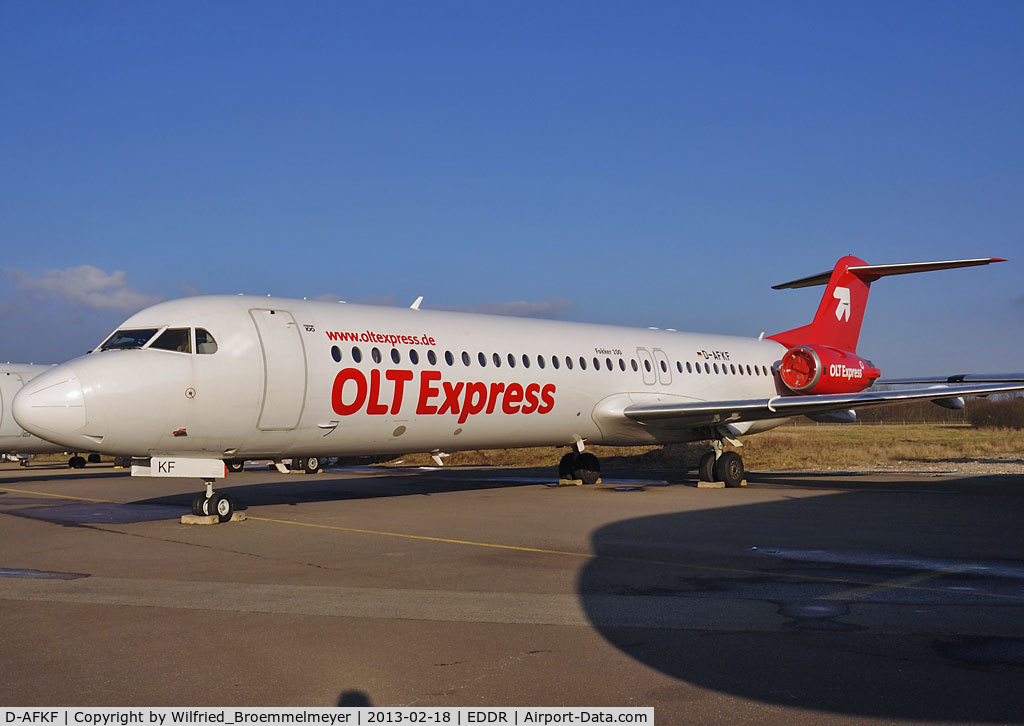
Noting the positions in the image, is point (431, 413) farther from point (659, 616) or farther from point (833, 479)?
point (833, 479)

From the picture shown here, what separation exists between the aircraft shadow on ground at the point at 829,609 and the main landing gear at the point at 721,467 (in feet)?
24.8

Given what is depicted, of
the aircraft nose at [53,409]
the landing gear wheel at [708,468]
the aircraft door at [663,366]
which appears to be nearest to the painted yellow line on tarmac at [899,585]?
the aircraft nose at [53,409]

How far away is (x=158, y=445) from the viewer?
43.7ft

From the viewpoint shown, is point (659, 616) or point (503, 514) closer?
point (659, 616)

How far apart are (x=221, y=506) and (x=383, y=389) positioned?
3.20 m

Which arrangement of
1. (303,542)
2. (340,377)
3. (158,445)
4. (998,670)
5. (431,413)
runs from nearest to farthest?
1. (998,670)
2. (303,542)
3. (158,445)
4. (340,377)
5. (431,413)

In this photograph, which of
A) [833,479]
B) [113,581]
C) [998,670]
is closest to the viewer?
[998,670]

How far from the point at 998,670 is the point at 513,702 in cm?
294

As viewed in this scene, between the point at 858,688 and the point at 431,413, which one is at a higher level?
the point at 431,413

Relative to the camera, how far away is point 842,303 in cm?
2630

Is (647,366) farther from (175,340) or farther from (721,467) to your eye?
(175,340)

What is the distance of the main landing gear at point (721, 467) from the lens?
2122cm

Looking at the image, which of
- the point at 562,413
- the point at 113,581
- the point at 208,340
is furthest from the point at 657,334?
the point at 113,581
